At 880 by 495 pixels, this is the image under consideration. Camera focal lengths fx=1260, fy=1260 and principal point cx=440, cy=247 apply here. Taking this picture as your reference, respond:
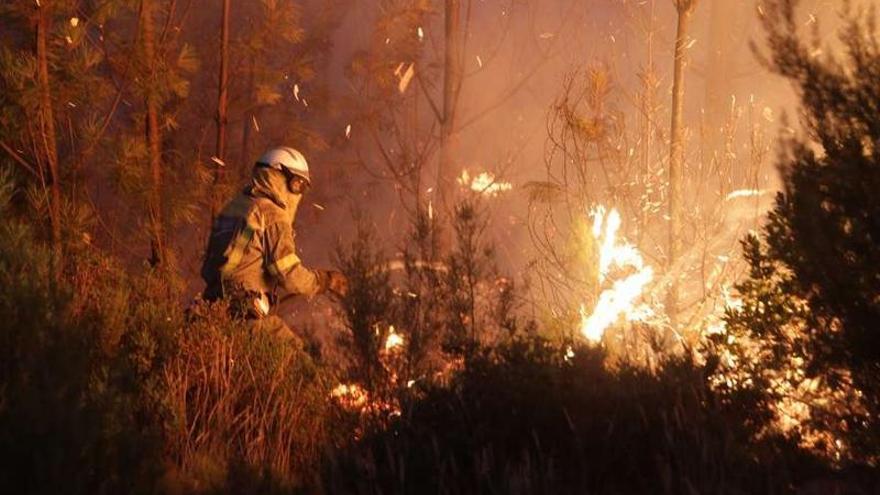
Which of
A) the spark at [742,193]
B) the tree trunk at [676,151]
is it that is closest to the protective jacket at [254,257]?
the tree trunk at [676,151]

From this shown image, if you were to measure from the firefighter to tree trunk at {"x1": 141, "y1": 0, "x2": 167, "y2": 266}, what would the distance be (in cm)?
219

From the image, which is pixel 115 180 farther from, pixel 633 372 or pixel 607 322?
pixel 633 372

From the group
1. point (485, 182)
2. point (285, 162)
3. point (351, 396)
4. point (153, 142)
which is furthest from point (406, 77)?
point (351, 396)

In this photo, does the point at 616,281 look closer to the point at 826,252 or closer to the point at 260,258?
the point at 260,258

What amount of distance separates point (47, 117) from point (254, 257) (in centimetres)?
246

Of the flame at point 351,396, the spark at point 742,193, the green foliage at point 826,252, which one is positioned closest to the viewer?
the green foliage at point 826,252

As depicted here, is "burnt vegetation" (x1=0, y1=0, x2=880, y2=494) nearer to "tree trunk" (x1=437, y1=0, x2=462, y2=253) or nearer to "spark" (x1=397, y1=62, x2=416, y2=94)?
"tree trunk" (x1=437, y1=0, x2=462, y2=253)

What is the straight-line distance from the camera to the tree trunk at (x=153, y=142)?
1034cm

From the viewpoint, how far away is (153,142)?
1057cm

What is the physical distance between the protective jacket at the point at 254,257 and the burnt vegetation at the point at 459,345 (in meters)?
0.43

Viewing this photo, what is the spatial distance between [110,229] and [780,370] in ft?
23.5

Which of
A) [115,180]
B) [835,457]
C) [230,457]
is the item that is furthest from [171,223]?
[835,457]

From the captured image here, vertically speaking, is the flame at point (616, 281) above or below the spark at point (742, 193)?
below

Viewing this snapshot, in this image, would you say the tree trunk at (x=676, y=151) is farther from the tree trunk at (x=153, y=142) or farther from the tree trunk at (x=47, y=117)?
the tree trunk at (x=47, y=117)
